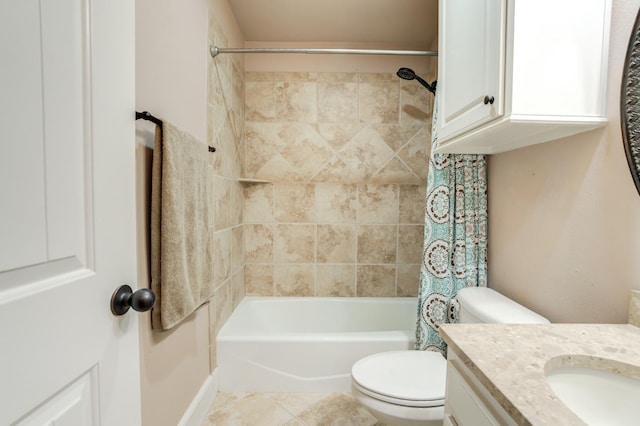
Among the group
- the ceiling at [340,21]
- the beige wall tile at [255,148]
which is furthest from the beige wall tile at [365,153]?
the ceiling at [340,21]

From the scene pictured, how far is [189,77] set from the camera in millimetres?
1392

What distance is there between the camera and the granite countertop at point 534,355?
19.6 inches

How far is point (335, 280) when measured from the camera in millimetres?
2420

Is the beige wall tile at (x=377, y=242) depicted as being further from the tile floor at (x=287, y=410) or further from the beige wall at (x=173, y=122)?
the beige wall at (x=173, y=122)

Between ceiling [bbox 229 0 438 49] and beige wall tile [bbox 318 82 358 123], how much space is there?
37 centimetres

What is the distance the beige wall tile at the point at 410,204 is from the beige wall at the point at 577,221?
3.15ft

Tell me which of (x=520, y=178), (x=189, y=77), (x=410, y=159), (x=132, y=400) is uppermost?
(x=189, y=77)

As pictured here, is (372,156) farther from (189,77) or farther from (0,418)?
(0,418)

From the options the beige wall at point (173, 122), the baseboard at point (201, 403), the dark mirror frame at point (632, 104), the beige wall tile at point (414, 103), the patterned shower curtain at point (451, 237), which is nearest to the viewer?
the dark mirror frame at point (632, 104)

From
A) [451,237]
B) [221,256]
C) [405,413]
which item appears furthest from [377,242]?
[405,413]

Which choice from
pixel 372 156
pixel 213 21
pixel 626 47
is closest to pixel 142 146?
pixel 213 21

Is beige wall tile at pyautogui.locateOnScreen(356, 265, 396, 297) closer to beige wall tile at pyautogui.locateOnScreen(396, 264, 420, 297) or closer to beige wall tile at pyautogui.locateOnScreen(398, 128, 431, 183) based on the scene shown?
beige wall tile at pyautogui.locateOnScreen(396, 264, 420, 297)

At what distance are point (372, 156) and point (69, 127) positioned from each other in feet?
6.88

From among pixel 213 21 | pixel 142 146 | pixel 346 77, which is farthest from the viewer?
pixel 346 77
